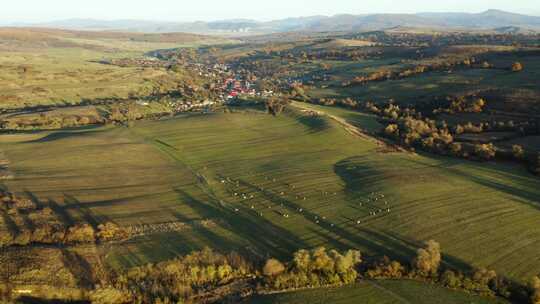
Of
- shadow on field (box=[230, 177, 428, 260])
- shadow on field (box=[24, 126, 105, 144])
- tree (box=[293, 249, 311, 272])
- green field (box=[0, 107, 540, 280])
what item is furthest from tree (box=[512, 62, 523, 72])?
tree (box=[293, 249, 311, 272])

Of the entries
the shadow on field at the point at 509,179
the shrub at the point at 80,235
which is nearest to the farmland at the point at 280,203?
the shrub at the point at 80,235

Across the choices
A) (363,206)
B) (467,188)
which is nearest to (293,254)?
(363,206)

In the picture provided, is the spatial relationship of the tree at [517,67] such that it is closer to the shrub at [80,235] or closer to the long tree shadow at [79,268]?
the shrub at [80,235]

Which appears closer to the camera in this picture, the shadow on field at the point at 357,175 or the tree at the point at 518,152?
the shadow on field at the point at 357,175

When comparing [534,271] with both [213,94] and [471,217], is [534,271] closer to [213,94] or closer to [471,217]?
[471,217]

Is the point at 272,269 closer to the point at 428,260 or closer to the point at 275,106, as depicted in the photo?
the point at 428,260

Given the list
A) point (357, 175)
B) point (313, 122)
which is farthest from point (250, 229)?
point (313, 122)

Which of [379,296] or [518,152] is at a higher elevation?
[518,152]
